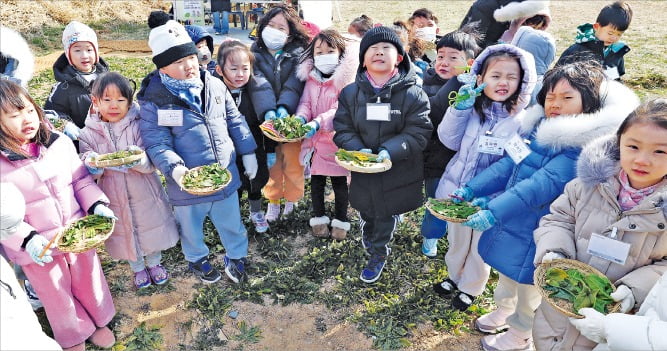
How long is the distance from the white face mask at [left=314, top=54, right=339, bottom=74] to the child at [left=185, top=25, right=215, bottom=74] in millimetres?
1060

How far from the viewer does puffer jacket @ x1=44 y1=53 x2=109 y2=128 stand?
379 cm

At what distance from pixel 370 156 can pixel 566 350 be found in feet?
5.80

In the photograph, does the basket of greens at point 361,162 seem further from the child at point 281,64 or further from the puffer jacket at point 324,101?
the child at point 281,64

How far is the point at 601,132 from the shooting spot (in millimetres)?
2479

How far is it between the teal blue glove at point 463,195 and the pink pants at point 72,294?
8.72 feet

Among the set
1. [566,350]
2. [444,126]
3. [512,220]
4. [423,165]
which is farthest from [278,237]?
[566,350]

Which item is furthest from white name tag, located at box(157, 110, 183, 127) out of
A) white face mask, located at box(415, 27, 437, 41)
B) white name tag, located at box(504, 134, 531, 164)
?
white face mask, located at box(415, 27, 437, 41)

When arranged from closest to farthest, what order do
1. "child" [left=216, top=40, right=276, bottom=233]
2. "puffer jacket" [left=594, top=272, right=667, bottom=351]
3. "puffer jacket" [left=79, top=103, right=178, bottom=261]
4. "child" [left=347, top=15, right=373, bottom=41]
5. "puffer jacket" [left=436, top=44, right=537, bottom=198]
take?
"puffer jacket" [left=594, top=272, right=667, bottom=351], "puffer jacket" [left=436, top=44, right=537, bottom=198], "puffer jacket" [left=79, top=103, right=178, bottom=261], "child" [left=216, top=40, right=276, bottom=233], "child" [left=347, top=15, right=373, bottom=41]

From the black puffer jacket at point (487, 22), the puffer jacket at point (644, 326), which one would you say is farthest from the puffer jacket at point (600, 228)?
the black puffer jacket at point (487, 22)

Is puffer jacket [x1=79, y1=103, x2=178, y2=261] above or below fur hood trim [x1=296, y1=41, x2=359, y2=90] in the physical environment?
below

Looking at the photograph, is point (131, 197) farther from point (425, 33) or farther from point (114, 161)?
point (425, 33)

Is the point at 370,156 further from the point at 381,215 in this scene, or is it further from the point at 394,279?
the point at 394,279

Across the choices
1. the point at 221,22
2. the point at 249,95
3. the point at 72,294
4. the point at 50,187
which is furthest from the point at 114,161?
the point at 221,22

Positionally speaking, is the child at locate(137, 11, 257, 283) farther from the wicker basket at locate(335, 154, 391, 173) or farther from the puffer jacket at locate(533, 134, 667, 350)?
the puffer jacket at locate(533, 134, 667, 350)
